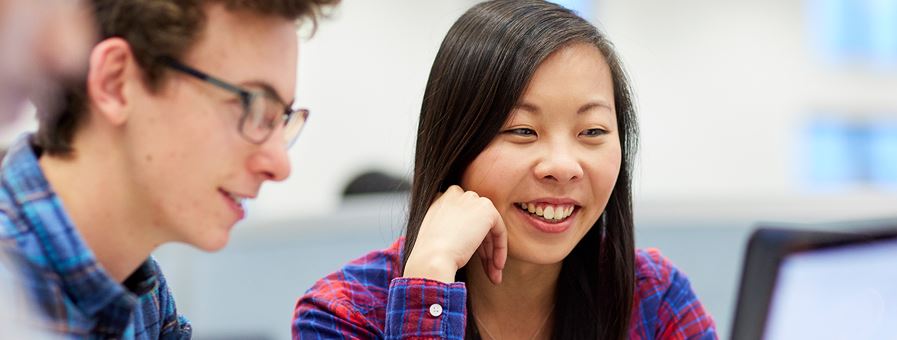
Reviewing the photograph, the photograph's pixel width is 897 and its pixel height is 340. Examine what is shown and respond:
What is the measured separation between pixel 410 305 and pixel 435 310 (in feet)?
0.10

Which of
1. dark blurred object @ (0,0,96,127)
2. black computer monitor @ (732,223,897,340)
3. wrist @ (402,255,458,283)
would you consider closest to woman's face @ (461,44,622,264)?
wrist @ (402,255,458,283)

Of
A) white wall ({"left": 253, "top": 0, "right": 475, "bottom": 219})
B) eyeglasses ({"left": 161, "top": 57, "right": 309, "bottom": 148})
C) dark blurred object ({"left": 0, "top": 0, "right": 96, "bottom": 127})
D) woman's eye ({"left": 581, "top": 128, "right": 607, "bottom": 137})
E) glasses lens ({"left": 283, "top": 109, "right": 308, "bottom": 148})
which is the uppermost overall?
dark blurred object ({"left": 0, "top": 0, "right": 96, "bottom": 127})

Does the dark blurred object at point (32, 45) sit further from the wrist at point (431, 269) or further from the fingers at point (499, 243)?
the fingers at point (499, 243)

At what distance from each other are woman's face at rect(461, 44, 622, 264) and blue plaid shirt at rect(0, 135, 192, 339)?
0.54 metres

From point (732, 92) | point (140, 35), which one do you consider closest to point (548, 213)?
point (140, 35)

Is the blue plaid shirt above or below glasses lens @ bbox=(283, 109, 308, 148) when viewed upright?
below

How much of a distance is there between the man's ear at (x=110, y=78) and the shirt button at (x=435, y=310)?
457 mm

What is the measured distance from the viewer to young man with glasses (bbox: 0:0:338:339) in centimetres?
89

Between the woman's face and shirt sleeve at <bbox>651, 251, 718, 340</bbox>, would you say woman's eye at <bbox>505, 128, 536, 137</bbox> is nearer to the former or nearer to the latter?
the woman's face

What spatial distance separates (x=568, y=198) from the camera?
52.0 inches

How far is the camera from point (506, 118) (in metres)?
1.30

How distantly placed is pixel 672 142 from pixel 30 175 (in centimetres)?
670

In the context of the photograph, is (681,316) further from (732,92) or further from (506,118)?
(732,92)

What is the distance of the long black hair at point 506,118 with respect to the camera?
4.27 feet
